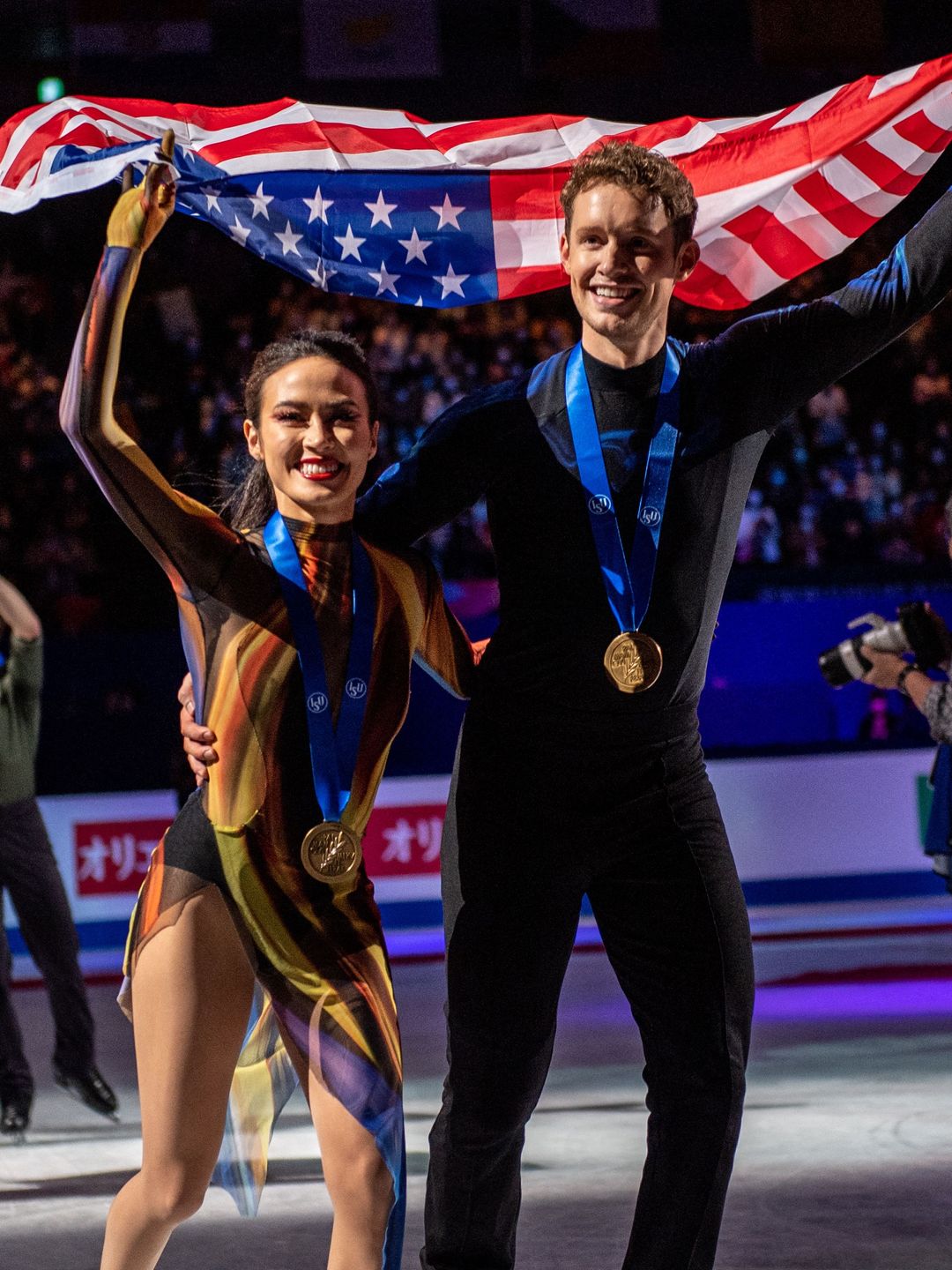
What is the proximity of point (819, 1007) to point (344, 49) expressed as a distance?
703 centimetres

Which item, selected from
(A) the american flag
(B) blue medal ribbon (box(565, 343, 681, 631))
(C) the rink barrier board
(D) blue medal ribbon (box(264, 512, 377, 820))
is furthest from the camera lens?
(C) the rink barrier board

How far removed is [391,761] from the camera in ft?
30.2

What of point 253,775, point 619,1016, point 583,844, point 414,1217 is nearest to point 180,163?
point 253,775

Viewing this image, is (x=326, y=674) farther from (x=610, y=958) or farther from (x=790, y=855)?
(x=790, y=855)

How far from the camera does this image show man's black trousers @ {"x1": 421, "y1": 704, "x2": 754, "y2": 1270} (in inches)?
103

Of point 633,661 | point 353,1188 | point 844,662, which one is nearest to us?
point 353,1188

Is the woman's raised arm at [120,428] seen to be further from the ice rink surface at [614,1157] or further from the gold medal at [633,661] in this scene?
the ice rink surface at [614,1157]

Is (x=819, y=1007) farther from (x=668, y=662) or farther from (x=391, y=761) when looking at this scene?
(x=668, y=662)

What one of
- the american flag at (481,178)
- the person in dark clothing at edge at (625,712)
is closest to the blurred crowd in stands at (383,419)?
the american flag at (481,178)

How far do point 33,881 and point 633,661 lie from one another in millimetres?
3271

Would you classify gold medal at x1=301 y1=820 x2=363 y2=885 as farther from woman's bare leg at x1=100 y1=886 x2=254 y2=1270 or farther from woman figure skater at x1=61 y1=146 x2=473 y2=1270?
woman's bare leg at x1=100 y1=886 x2=254 y2=1270

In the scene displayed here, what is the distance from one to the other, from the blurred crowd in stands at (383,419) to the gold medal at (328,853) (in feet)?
21.1

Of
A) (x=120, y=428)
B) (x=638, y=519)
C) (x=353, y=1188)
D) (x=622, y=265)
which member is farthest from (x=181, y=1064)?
(x=622, y=265)

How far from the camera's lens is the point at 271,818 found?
2652 millimetres
